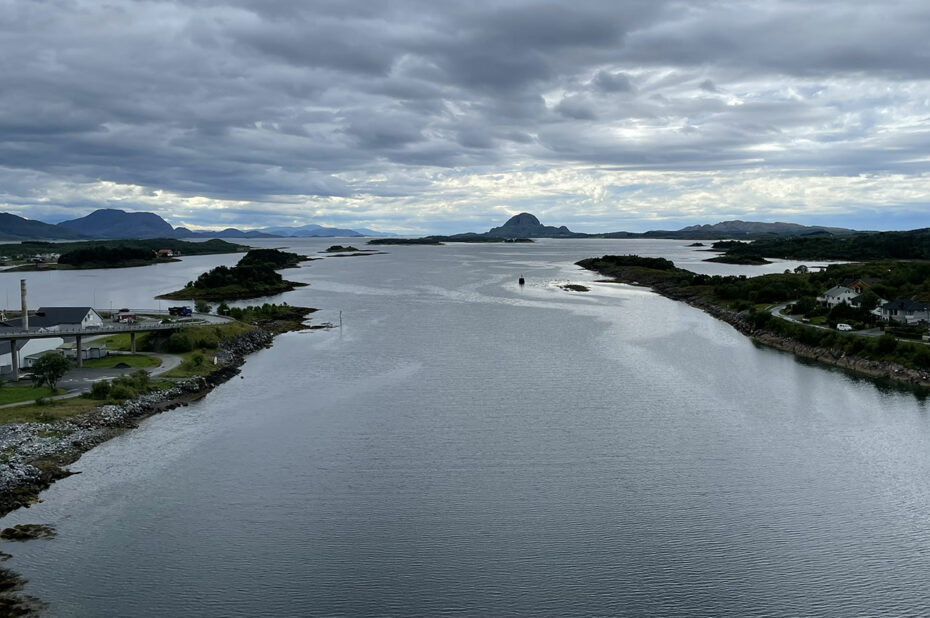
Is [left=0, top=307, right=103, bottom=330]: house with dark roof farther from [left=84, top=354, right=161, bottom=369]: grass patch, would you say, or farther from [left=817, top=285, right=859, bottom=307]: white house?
[left=817, top=285, right=859, bottom=307]: white house

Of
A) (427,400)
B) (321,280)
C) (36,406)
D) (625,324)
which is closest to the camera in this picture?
(36,406)

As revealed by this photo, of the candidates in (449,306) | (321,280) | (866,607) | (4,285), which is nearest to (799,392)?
(866,607)

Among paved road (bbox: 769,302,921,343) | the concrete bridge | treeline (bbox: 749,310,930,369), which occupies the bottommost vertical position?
treeline (bbox: 749,310,930,369)

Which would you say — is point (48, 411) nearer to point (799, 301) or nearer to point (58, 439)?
point (58, 439)

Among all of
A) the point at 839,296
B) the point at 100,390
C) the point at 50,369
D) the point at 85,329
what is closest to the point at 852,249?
the point at 839,296

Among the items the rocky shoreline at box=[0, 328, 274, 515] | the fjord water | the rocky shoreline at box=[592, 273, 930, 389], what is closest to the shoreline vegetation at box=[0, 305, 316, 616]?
the rocky shoreline at box=[0, 328, 274, 515]

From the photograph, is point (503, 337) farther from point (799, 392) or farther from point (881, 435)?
point (881, 435)

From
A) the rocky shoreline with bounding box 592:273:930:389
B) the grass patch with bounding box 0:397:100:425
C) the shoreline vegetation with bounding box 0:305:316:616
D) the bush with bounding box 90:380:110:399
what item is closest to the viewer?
the shoreline vegetation with bounding box 0:305:316:616

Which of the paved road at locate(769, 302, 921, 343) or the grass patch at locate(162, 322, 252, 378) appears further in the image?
the paved road at locate(769, 302, 921, 343)
